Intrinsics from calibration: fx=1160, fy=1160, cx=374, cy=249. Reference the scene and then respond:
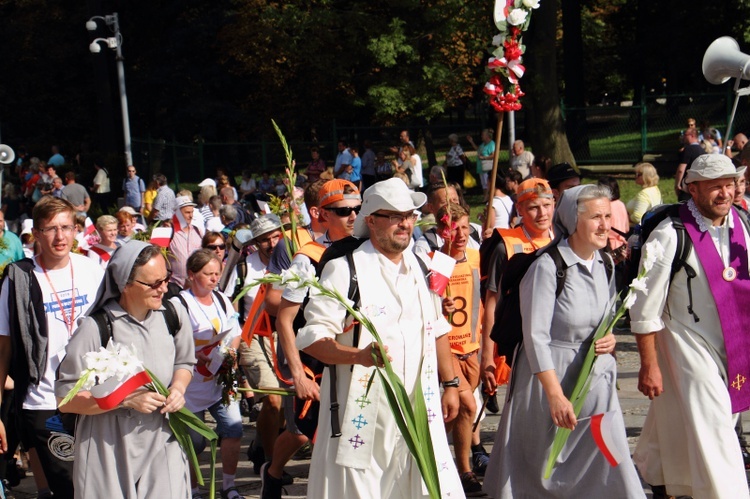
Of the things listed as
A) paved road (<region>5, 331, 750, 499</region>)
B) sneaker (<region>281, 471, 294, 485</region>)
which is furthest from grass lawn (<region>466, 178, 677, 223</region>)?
sneaker (<region>281, 471, 294, 485</region>)

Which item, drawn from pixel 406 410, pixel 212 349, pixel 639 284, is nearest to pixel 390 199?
pixel 406 410

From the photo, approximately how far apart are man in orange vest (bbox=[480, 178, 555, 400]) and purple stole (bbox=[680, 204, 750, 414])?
44.7 inches

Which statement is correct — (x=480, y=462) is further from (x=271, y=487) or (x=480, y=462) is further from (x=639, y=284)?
(x=639, y=284)

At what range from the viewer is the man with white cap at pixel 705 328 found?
19.9ft

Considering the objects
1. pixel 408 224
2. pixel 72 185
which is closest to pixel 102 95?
pixel 72 185

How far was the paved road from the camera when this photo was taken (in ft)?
25.8

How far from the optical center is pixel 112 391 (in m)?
4.88

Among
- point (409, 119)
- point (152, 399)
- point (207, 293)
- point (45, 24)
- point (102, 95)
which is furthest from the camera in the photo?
point (45, 24)

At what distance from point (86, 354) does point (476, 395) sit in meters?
3.93

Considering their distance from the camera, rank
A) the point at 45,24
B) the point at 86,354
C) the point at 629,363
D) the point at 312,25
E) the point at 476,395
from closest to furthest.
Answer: the point at 86,354, the point at 476,395, the point at 629,363, the point at 312,25, the point at 45,24

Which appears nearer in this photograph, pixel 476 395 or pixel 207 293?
pixel 207 293

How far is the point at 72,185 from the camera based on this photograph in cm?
2080

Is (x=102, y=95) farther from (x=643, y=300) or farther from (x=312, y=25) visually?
(x=643, y=300)

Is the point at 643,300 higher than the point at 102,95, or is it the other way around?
the point at 102,95
